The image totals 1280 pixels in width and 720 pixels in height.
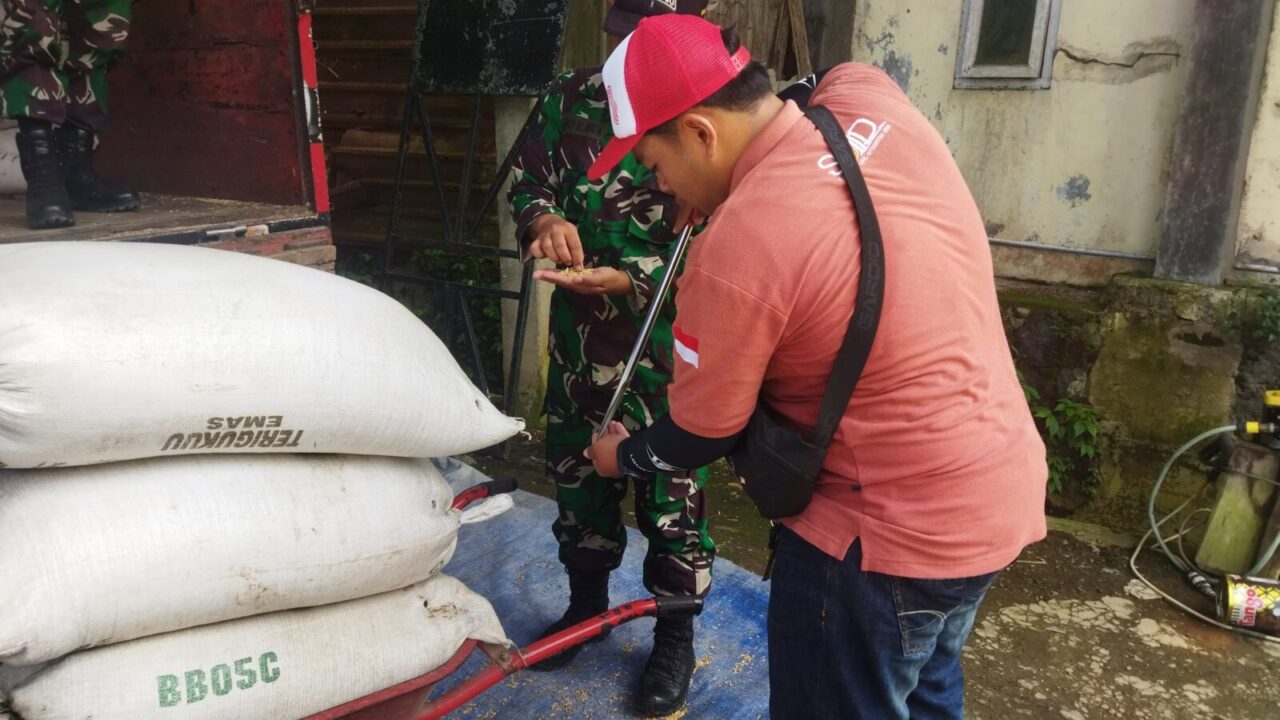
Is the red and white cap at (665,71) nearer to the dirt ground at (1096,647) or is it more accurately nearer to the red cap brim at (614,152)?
the red cap brim at (614,152)

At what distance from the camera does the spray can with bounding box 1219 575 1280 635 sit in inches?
124

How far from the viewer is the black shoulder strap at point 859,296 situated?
123 cm

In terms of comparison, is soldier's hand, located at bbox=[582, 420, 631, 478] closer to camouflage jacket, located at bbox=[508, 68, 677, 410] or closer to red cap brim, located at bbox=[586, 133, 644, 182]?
red cap brim, located at bbox=[586, 133, 644, 182]

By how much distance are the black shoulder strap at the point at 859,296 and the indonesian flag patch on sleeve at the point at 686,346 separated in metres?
0.19

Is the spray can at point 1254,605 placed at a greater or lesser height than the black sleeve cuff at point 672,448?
lesser

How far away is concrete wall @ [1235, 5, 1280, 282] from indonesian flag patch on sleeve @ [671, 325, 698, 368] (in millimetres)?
3221

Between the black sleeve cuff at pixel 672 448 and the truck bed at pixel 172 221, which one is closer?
the black sleeve cuff at pixel 672 448

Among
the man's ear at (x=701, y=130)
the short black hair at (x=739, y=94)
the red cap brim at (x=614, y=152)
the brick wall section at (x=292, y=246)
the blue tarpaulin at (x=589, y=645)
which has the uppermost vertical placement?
the short black hair at (x=739, y=94)

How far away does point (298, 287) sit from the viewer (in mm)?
1584

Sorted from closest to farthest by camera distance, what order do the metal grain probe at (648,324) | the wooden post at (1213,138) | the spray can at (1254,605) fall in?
the metal grain probe at (648,324), the spray can at (1254,605), the wooden post at (1213,138)

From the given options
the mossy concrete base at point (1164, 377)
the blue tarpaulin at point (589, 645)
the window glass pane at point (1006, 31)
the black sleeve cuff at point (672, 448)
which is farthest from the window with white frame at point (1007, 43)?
the black sleeve cuff at point (672, 448)

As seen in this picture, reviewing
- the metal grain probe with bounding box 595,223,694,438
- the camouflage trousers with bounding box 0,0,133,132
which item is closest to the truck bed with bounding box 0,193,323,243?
the camouflage trousers with bounding box 0,0,133,132

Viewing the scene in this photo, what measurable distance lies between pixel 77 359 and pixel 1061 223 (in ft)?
12.3

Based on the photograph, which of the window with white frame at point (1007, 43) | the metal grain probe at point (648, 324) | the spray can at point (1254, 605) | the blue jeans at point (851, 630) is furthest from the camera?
the window with white frame at point (1007, 43)
